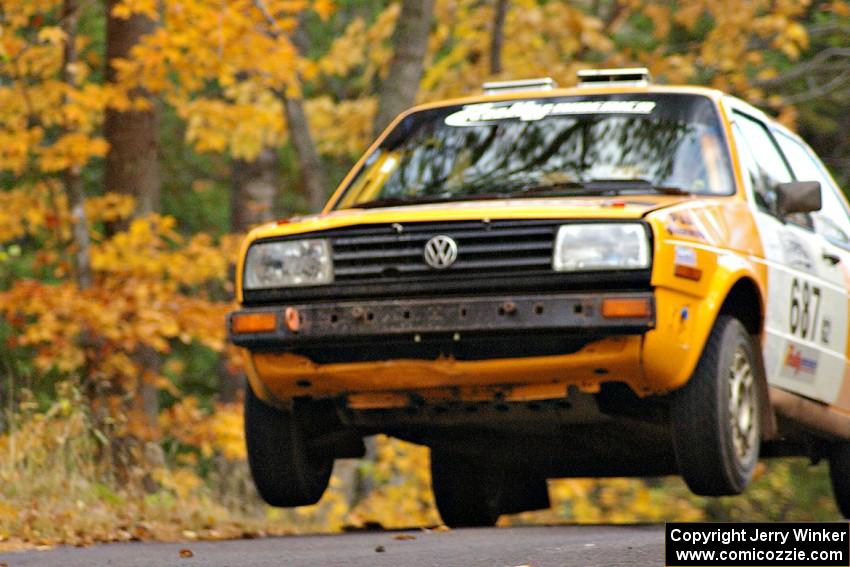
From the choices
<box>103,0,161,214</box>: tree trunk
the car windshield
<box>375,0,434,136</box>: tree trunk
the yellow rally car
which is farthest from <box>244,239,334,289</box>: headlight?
A: <box>103,0,161,214</box>: tree trunk

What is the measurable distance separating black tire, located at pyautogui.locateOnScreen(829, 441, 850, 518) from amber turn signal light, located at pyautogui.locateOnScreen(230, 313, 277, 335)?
3.65 meters

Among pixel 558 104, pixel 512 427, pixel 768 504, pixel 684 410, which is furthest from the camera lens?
pixel 768 504

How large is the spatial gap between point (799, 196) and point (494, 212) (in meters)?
1.77

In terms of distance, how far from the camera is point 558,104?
27.8 feet

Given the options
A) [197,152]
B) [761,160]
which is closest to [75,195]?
[197,152]

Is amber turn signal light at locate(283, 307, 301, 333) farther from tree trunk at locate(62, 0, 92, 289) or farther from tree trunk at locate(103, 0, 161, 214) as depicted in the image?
tree trunk at locate(103, 0, 161, 214)

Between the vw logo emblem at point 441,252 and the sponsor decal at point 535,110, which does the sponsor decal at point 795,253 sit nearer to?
the sponsor decal at point 535,110

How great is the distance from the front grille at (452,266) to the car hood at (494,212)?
0.10 ft

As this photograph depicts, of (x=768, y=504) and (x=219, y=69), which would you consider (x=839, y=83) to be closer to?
(x=768, y=504)

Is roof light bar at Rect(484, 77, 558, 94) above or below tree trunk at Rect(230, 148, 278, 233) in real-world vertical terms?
above

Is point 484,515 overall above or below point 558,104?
below

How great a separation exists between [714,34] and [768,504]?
5.73 meters

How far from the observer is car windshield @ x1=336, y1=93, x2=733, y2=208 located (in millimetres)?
7820

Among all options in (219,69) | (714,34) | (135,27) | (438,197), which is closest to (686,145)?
(438,197)
